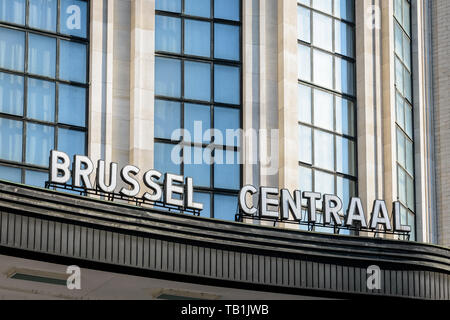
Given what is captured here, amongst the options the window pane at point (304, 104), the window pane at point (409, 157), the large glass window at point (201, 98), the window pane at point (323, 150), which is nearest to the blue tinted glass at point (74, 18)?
the large glass window at point (201, 98)

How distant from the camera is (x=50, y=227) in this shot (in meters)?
26.8

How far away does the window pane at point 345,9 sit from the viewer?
3928 centimetres

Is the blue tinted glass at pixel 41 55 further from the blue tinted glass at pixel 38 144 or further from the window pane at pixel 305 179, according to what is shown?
the window pane at pixel 305 179

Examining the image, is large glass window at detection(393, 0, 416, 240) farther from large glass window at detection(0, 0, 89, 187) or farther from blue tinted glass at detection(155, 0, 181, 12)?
large glass window at detection(0, 0, 89, 187)

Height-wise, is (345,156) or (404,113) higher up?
(404,113)

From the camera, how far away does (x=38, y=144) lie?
107ft

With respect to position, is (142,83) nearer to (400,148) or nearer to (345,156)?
(345,156)

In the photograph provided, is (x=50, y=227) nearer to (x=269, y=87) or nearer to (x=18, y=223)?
(x=18, y=223)

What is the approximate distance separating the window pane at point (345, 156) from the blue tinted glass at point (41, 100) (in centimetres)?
982

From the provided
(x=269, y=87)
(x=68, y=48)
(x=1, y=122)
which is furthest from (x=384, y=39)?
(x=1, y=122)

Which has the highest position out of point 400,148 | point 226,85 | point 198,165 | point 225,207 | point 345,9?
point 345,9

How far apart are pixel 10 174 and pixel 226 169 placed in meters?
6.54

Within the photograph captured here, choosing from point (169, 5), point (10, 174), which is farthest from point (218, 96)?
point (10, 174)

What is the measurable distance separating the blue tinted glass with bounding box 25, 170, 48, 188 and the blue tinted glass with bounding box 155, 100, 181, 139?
3.71 meters
